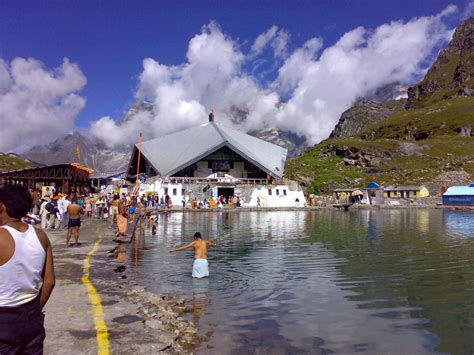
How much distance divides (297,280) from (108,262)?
183 inches

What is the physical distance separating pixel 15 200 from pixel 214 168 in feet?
171

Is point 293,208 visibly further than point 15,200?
Yes

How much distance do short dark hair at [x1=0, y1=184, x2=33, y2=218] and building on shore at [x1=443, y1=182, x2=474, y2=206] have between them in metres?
52.8

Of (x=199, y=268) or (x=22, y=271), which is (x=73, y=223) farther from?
(x=22, y=271)

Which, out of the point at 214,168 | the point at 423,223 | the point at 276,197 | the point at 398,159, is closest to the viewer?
the point at 423,223

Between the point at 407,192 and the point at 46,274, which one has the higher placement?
the point at 407,192

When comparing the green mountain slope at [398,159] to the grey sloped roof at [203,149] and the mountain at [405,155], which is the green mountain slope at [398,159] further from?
the grey sloped roof at [203,149]

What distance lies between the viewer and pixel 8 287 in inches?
118

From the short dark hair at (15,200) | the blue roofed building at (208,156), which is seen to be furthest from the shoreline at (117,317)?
the blue roofed building at (208,156)

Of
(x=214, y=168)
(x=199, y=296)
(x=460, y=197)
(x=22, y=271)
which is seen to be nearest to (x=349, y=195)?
(x=460, y=197)

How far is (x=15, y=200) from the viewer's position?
3.22 metres

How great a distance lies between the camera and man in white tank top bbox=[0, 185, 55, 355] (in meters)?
2.98

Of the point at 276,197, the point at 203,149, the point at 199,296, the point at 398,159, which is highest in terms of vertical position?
the point at 398,159

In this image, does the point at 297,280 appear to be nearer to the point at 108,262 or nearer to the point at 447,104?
the point at 108,262
